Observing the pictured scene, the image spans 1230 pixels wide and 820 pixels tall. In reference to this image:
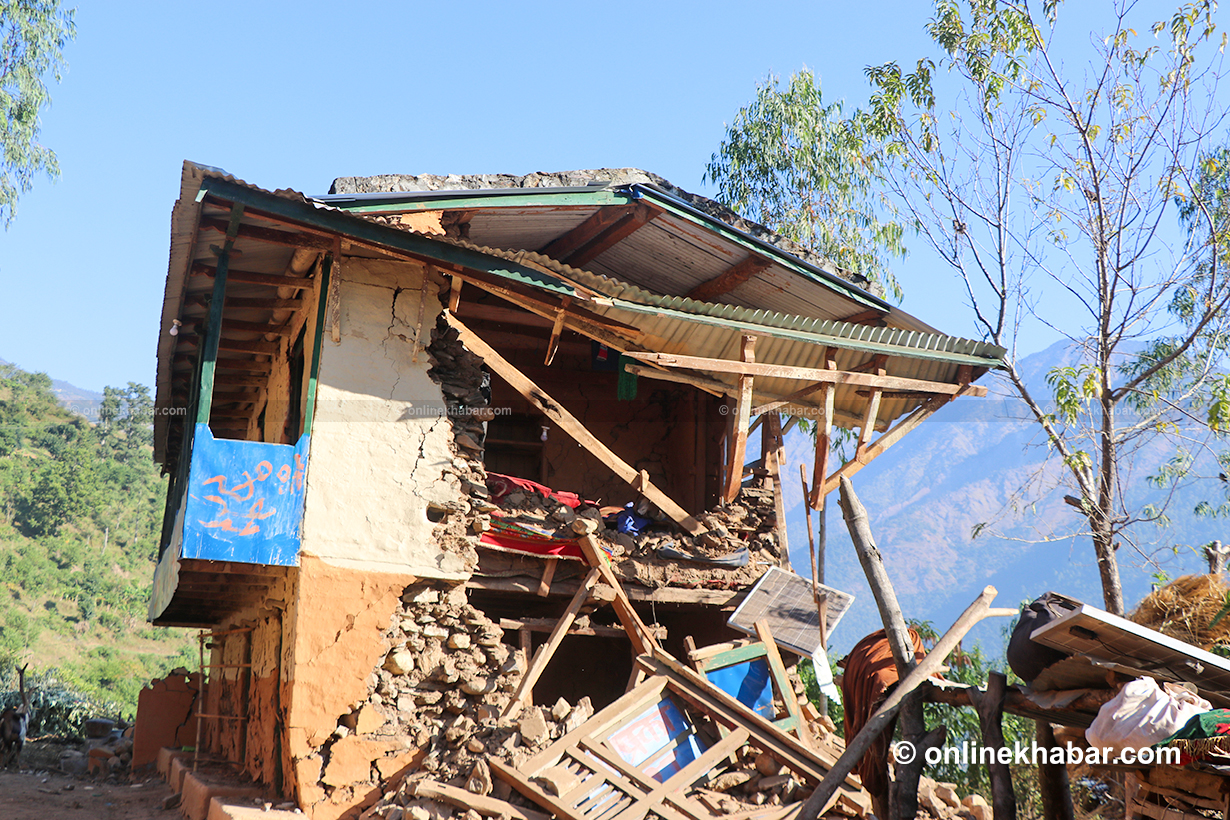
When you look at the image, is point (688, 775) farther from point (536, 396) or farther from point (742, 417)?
point (536, 396)

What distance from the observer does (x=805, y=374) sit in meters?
10.6

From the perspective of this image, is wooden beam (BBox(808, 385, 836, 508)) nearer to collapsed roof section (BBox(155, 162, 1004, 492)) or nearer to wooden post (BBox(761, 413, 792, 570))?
collapsed roof section (BBox(155, 162, 1004, 492))

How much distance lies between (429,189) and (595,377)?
14.4ft

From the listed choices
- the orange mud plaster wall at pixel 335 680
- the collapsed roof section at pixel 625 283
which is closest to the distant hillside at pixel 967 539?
the collapsed roof section at pixel 625 283

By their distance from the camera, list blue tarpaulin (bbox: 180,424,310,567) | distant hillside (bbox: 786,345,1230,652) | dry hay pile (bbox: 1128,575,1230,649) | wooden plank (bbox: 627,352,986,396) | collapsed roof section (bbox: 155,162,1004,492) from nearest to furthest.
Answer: blue tarpaulin (bbox: 180,424,310,567), dry hay pile (bbox: 1128,575,1230,649), collapsed roof section (bbox: 155,162,1004,492), wooden plank (bbox: 627,352,986,396), distant hillside (bbox: 786,345,1230,652)

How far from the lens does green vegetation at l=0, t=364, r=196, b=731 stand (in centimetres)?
3472

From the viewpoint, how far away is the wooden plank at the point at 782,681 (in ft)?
33.2

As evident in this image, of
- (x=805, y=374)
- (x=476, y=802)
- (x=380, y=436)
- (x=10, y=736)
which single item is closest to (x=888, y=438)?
(x=805, y=374)

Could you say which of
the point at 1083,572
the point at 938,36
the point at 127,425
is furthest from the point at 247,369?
the point at 1083,572

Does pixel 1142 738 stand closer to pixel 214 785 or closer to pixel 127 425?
pixel 214 785

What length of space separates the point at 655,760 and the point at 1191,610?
500 centimetres

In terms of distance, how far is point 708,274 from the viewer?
12125 mm

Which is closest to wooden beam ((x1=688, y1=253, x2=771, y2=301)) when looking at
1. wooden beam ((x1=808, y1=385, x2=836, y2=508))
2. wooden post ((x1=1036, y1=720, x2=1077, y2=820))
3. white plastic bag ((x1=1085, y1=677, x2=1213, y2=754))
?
wooden beam ((x1=808, y1=385, x2=836, y2=508))

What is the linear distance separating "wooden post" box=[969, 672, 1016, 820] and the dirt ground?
7886 millimetres
